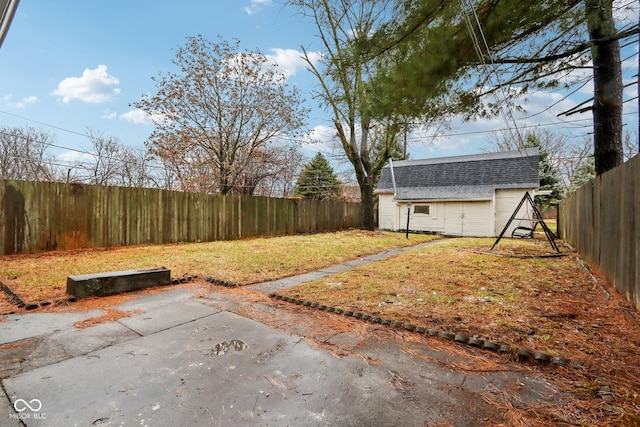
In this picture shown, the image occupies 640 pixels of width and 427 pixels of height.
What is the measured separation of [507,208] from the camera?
13211 millimetres

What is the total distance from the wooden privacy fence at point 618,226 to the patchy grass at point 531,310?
24 centimetres

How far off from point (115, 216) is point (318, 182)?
18.0 m

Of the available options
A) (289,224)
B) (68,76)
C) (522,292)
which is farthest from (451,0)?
(68,76)

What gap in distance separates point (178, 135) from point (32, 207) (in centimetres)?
743

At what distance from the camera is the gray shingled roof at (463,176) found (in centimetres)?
1309

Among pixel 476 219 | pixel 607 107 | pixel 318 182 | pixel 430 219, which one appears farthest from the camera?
pixel 318 182

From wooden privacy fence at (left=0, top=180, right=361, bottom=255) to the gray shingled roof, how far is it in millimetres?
8075

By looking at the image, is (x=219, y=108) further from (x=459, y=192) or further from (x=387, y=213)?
(x=459, y=192)

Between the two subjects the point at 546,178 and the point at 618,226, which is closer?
the point at 618,226

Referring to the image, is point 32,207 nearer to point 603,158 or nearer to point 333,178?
point 603,158

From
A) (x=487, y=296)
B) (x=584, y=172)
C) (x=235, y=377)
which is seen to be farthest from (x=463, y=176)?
(x=235, y=377)

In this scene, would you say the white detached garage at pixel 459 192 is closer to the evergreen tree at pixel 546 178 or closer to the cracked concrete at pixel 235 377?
the evergreen tree at pixel 546 178

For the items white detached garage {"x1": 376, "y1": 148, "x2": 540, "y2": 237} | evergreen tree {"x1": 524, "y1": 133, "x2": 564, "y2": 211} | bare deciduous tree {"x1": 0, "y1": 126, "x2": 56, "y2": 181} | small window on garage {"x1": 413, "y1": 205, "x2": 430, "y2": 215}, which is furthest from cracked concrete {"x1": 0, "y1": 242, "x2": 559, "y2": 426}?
evergreen tree {"x1": 524, "y1": 133, "x2": 564, "y2": 211}

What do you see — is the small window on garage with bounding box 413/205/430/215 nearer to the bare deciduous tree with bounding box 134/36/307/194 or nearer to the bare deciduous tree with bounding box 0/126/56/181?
the bare deciduous tree with bounding box 134/36/307/194
